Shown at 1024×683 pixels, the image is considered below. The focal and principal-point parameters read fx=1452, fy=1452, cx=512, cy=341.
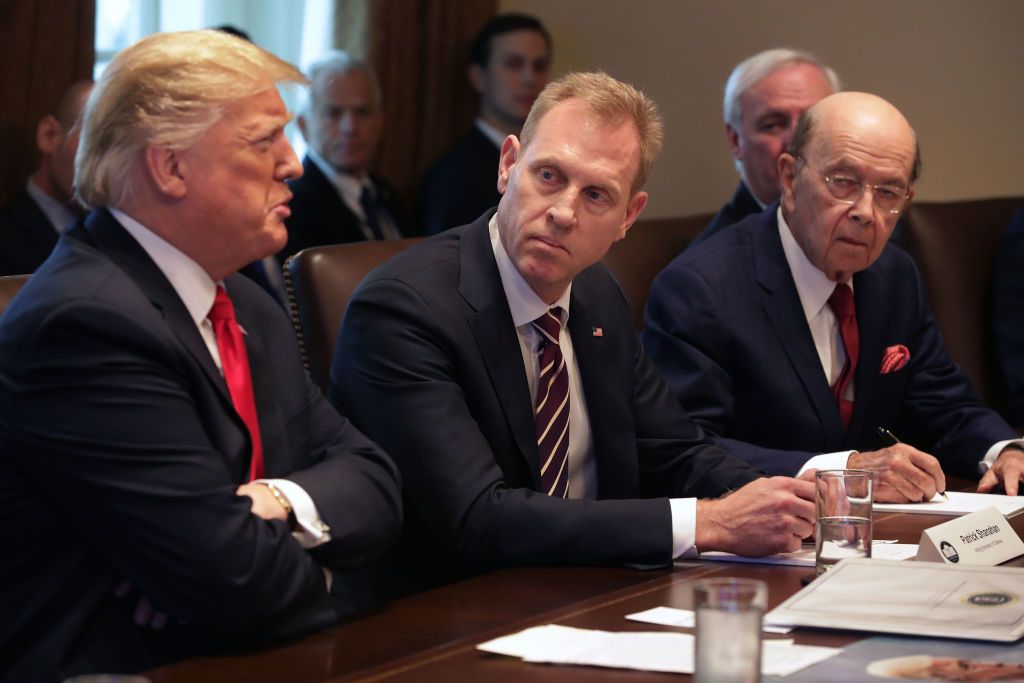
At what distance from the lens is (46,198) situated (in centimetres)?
419

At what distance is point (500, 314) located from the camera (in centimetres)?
243

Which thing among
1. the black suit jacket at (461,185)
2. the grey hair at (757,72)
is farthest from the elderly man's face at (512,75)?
the grey hair at (757,72)

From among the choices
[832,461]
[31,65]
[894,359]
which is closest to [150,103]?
[832,461]

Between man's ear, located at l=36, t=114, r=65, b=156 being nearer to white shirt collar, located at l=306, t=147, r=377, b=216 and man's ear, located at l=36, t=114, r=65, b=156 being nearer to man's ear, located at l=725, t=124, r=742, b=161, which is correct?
white shirt collar, located at l=306, t=147, r=377, b=216

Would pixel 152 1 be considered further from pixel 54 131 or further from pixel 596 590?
pixel 596 590

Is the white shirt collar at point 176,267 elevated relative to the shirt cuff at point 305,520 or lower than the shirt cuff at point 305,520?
elevated

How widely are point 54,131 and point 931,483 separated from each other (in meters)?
2.83

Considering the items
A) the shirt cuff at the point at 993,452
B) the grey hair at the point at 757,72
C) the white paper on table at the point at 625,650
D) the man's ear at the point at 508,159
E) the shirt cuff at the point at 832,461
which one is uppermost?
the grey hair at the point at 757,72

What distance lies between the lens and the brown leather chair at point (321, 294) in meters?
2.71

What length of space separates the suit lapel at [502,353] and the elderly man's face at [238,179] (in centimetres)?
47

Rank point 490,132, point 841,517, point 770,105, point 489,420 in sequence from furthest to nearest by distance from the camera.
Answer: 1. point 490,132
2. point 770,105
3. point 489,420
4. point 841,517

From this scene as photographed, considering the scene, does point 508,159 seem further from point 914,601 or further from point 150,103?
point 914,601

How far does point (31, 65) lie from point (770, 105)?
7.33 feet

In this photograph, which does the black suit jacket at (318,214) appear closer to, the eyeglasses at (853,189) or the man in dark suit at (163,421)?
the eyeglasses at (853,189)
